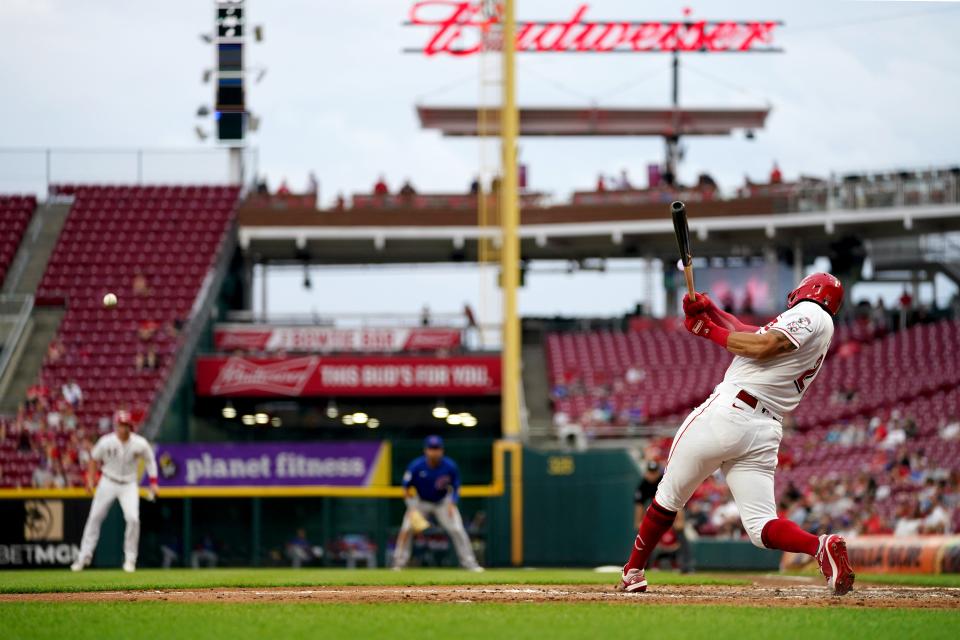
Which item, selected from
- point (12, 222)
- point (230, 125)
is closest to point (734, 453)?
point (230, 125)

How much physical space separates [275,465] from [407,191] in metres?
15.6

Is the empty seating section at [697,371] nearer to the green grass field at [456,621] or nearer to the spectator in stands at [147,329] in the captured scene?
the spectator in stands at [147,329]

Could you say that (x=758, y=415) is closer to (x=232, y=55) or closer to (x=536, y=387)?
(x=536, y=387)

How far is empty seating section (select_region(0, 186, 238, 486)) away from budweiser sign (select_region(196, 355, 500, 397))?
1350 mm

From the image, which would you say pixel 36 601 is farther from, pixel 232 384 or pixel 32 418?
pixel 232 384

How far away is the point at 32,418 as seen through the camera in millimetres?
27516

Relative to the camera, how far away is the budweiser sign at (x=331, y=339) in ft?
107

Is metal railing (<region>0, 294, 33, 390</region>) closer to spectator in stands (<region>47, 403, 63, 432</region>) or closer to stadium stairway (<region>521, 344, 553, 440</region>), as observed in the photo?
spectator in stands (<region>47, 403, 63, 432</region>)

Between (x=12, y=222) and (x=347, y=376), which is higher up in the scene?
(x=12, y=222)

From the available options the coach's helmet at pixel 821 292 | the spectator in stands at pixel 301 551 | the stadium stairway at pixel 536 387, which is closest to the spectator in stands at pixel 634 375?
the stadium stairway at pixel 536 387

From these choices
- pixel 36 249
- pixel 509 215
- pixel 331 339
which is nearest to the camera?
pixel 509 215

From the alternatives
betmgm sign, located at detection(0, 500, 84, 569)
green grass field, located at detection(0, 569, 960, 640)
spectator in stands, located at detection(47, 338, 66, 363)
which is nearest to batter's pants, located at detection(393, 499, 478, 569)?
betmgm sign, located at detection(0, 500, 84, 569)

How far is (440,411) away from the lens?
3422 centimetres

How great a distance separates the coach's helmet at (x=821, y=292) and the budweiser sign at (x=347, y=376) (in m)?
22.5
